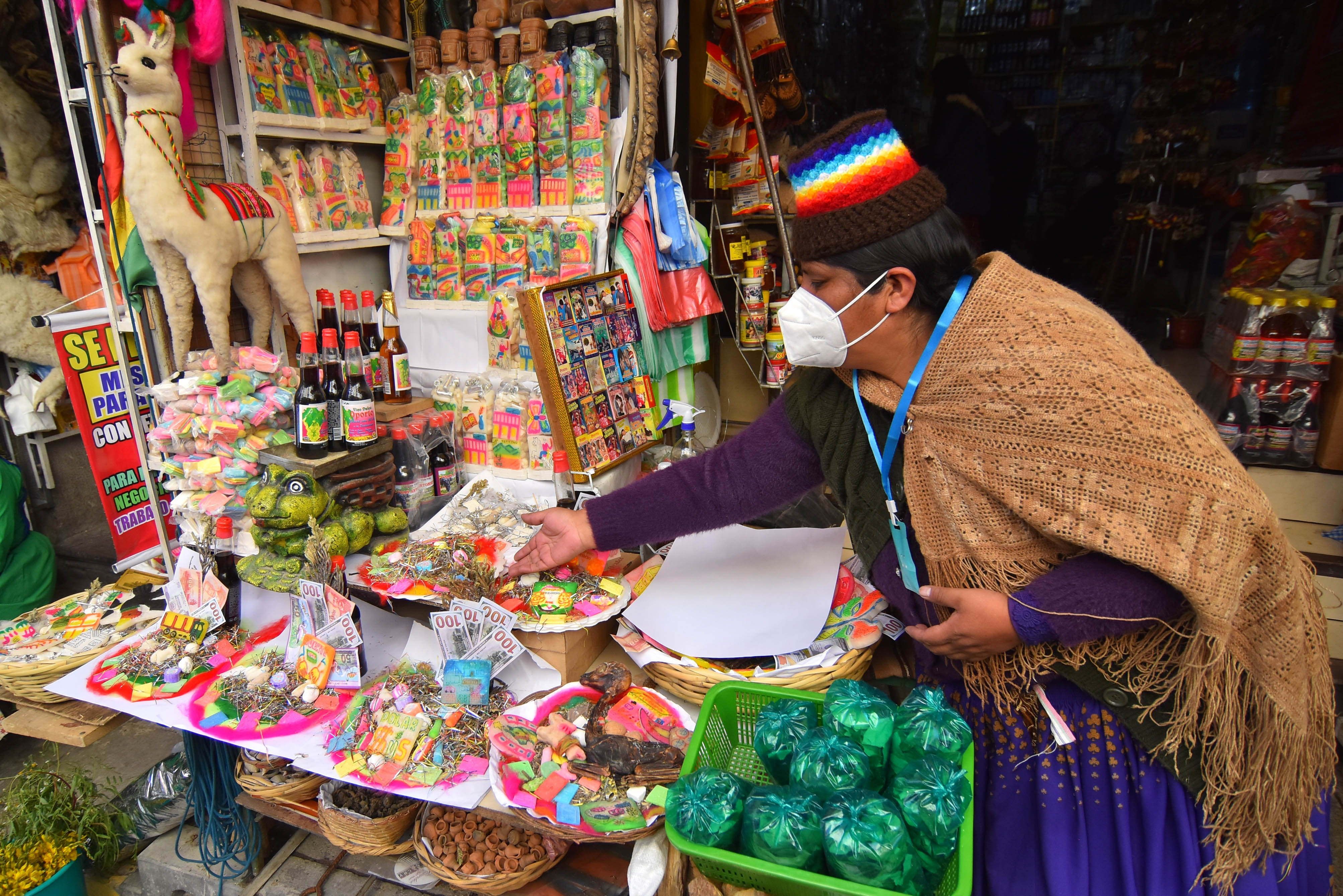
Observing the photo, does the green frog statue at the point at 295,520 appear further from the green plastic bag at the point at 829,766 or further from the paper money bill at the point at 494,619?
the green plastic bag at the point at 829,766

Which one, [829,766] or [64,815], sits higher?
[829,766]

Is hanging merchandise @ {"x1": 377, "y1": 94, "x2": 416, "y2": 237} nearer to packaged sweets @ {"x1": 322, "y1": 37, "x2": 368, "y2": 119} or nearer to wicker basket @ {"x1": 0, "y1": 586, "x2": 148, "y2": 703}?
packaged sweets @ {"x1": 322, "y1": 37, "x2": 368, "y2": 119}

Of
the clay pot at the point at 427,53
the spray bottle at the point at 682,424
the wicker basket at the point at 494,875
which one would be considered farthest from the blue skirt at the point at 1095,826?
the clay pot at the point at 427,53

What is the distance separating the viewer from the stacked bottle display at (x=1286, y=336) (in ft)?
8.36

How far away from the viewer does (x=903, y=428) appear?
1306mm

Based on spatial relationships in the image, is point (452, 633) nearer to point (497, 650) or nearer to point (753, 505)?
point (497, 650)

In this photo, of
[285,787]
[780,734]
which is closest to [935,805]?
[780,734]

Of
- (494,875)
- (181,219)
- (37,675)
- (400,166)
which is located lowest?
(494,875)

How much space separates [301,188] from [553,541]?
71.0 inches

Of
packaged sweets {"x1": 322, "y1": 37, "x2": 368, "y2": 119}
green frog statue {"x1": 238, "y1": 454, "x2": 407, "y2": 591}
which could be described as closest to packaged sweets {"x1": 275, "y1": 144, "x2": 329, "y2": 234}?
packaged sweets {"x1": 322, "y1": 37, "x2": 368, "y2": 119}

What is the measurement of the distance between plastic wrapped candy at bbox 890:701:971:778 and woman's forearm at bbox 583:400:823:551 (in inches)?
22.9

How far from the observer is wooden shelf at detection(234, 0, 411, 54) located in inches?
95.1

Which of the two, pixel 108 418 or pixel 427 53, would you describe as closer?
pixel 108 418

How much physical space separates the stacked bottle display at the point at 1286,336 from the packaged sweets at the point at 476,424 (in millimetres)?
2780
